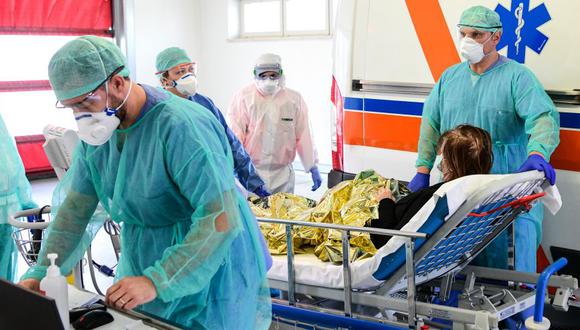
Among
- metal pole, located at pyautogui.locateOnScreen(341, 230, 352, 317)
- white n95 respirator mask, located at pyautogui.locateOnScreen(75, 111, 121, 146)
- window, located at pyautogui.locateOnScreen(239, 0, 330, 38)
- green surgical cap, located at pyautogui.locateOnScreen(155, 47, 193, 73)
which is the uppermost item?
window, located at pyautogui.locateOnScreen(239, 0, 330, 38)

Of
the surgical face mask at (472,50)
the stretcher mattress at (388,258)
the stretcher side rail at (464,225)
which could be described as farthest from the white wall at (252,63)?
the stretcher mattress at (388,258)

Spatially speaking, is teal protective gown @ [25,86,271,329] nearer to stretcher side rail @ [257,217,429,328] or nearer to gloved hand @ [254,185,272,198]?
stretcher side rail @ [257,217,429,328]

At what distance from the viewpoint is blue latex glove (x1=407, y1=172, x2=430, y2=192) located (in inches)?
149

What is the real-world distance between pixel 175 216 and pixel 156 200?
9 centimetres

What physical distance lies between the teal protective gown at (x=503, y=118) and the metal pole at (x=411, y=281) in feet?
2.92

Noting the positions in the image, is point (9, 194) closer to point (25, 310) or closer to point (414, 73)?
point (25, 310)

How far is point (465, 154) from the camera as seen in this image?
10.2 ft

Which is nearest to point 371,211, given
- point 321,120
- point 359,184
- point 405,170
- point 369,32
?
point 359,184

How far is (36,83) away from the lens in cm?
945

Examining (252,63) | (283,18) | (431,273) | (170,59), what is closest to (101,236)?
(170,59)

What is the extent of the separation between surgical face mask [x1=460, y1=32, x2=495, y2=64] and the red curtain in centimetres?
690

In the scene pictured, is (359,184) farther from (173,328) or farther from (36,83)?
(36,83)

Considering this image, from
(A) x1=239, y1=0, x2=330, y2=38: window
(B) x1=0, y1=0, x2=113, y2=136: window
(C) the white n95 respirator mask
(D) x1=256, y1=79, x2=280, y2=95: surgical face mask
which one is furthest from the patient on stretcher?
(B) x1=0, y1=0, x2=113, y2=136: window

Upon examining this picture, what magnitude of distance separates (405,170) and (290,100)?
1353mm
